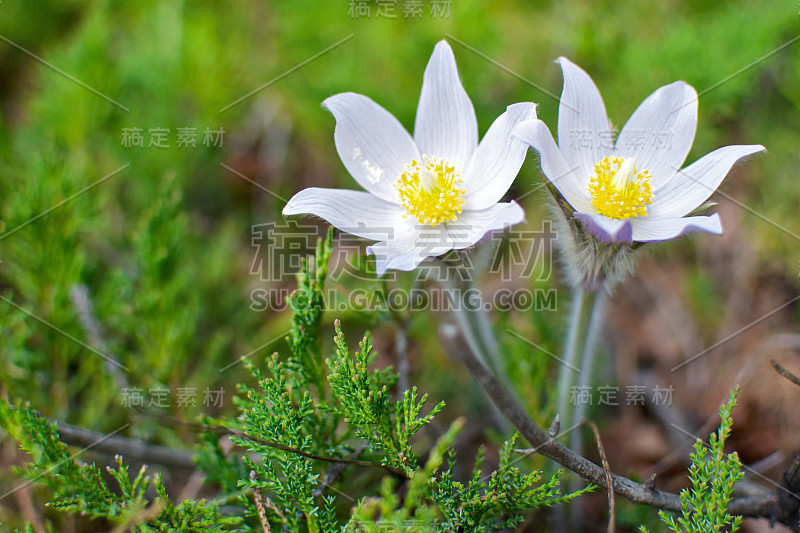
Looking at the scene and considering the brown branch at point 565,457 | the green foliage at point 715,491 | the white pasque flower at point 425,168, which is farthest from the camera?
the white pasque flower at point 425,168

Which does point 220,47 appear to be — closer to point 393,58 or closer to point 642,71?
point 393,58

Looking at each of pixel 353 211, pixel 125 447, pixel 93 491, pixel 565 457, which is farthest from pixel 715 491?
pixel 125 447

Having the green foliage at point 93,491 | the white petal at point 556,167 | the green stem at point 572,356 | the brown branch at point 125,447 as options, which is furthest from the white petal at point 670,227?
the brown branch at point 125,447

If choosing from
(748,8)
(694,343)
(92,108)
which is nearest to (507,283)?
(694,343)

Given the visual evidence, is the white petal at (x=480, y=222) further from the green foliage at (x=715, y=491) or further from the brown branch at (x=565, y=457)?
the green foliage at (x=715, y=491)

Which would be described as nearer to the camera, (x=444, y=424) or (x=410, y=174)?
(x=410, y=174)

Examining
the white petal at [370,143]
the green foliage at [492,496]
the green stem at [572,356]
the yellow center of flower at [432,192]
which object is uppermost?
the white petal at [370,143]

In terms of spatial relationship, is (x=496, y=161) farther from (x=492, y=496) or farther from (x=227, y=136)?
(x=227, y=136)
